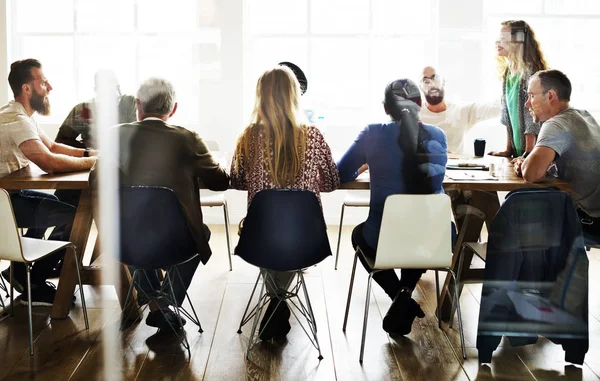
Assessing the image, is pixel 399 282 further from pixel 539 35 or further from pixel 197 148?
pixel 539 35

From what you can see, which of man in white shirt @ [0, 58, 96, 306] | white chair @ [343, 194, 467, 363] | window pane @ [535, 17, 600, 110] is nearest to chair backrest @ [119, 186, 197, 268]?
man in white shirt @ [0, 58, 96, 306]

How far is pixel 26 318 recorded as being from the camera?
318cm

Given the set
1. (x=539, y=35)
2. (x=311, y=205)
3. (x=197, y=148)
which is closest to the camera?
(x=311, y=205)

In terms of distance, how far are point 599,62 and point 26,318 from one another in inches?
111

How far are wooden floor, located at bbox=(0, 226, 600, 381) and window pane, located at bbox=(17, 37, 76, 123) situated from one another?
36.8 inches

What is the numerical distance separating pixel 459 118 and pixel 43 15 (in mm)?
2085

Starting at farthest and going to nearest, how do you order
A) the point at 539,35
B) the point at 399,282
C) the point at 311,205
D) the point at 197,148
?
the point at 539,35 < the point at 399,282 < the point at 197,148 < the point at 311,205

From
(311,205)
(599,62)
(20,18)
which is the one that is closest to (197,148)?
(311,205)

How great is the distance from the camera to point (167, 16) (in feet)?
13.5

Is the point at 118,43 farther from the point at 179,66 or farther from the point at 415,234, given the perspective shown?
the point at 415,234

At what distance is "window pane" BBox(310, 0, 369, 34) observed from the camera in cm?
411

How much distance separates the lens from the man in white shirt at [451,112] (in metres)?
3.54

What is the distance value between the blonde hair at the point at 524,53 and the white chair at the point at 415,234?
1108 mm

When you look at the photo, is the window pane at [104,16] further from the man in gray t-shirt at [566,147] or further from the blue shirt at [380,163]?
the man in gray t-shirt at [566,147]
